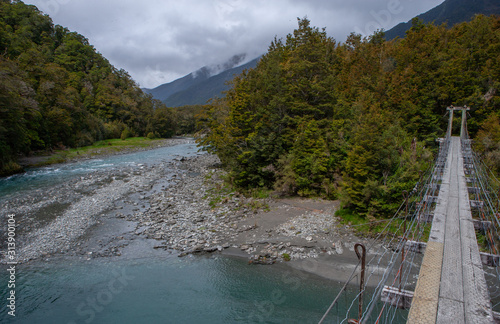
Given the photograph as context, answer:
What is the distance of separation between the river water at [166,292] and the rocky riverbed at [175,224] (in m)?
0.99

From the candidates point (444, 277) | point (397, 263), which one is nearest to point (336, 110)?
point (397, 263)

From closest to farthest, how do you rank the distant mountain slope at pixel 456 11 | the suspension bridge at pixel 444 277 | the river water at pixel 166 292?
1. the suspension bridge at pixel 444 277
2. the river water at pixel 166 292
3. the distant mountain slope at pixel 456 11

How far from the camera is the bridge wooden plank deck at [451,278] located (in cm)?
397

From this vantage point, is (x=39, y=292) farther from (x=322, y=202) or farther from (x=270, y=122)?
(x=270, y=122)

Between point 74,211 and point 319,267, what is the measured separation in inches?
675

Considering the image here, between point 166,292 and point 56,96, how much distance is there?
4259 cm

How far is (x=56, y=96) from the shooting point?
39.4 meters

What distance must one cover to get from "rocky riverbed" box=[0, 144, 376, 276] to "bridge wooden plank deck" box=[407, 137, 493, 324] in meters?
6.02

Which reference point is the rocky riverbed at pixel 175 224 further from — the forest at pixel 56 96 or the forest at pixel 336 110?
the forest at pixel 56 96

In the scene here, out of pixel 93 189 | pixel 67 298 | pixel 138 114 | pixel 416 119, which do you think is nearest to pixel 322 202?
pixel 416 119

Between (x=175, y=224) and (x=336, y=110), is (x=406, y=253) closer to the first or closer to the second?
(x=175, y=224)
